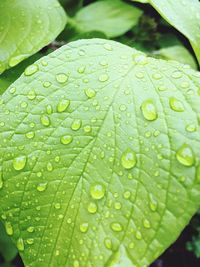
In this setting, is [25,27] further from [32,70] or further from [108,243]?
[108,243]

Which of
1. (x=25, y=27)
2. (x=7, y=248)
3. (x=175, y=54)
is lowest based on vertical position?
(x=7, y=248)

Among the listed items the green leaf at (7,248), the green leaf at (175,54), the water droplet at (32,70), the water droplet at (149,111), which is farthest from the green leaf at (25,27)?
the green leaf at (7,248)

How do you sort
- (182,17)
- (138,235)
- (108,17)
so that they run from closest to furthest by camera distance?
(138,235) < (182,17) < (108,17)

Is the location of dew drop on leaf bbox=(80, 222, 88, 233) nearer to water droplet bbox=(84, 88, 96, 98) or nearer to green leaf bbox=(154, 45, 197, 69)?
water droplet bbox=(84, 88, 96, 98)

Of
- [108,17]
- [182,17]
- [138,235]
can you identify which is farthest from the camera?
[108,17]

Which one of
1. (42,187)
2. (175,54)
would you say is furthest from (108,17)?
(42,187)

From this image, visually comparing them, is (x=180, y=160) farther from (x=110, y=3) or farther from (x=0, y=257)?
(x=0, y=257)
